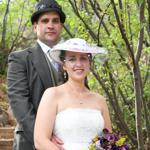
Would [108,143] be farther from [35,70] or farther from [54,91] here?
[35,70]

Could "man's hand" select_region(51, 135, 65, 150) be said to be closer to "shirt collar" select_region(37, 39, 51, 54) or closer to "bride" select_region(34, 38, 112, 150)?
"bride" select_region(34, 38, 112, 150)

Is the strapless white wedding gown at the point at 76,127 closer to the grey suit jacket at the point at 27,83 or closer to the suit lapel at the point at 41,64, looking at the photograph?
the grey suit jacket at the point at 27,83

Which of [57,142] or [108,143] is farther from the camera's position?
[57,142]

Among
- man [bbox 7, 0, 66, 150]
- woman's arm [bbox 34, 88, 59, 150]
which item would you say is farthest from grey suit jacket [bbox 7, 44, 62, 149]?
woman's arm [bbox 34, 88, 59, 150]

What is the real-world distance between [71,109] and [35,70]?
1.66 ft

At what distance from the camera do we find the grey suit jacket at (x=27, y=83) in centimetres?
325

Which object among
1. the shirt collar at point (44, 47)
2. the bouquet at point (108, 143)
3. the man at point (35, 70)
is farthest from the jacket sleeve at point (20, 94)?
the bouquet at point (108, 143)

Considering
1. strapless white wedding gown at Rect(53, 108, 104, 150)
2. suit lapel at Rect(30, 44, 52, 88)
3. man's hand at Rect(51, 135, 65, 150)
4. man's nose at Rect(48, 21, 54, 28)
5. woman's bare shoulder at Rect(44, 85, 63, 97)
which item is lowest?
man's hand at Rect(51, 135, 65, 150)

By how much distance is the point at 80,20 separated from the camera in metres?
5.96

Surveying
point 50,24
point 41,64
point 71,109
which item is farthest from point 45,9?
point 71,109

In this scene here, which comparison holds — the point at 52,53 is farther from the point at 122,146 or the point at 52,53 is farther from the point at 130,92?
the point at 130,92

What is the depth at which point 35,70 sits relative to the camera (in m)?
3.46

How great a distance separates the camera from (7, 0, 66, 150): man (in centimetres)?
331

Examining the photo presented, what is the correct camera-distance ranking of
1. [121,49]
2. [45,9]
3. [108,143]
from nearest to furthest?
[108,143]
[45,9]
[121,49]
